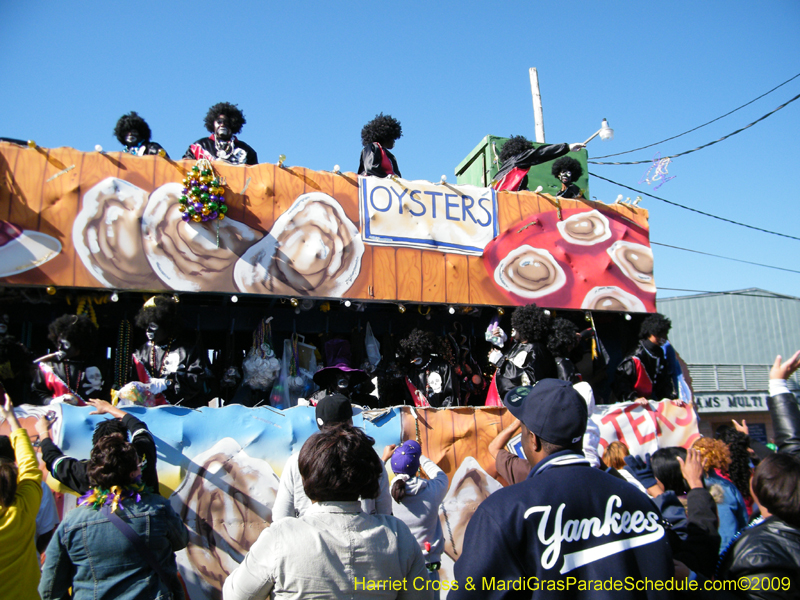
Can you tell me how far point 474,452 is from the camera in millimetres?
5758

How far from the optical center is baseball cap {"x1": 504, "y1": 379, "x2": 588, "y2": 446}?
2109mm

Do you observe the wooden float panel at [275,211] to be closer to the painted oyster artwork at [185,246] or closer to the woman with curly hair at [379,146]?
the painted oyster artwork at [185,246]

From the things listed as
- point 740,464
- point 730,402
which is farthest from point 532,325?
point 730,402

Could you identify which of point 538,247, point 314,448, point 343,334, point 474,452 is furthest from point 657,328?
point 314,448

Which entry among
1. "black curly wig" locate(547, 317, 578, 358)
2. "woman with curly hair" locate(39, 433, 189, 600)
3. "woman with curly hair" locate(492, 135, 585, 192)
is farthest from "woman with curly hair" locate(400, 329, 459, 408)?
"woman with curly hair" locate(39, 433, 189, 600)

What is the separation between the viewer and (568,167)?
1002 cm

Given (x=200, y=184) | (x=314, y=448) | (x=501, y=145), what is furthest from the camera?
(x=501, y=145)

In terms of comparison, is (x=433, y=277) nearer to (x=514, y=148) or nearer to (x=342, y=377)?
(x=342, y=377)

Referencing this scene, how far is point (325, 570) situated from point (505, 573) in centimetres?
70

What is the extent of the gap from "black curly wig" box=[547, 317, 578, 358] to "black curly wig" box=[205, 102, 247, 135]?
4654 mm

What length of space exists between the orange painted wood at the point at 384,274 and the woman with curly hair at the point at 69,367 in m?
2.97

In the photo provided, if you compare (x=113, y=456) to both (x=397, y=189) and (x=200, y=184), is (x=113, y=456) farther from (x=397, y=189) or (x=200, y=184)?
(x=397, y=189)

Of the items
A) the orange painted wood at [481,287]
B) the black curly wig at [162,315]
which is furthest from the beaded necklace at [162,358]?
the orange painted wood at [481,287]

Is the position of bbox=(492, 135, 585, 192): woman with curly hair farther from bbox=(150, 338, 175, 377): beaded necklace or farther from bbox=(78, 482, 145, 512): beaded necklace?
bbox=(78, 482, 145, 512): beaded necklace
